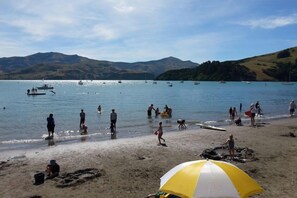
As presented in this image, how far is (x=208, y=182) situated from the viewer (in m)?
7.94

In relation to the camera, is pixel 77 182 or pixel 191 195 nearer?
pixel 191 195

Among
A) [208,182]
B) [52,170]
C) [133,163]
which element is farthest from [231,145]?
[208,182]

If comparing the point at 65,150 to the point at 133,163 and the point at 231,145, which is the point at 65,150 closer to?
the point at 133,163

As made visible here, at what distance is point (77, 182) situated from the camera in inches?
631

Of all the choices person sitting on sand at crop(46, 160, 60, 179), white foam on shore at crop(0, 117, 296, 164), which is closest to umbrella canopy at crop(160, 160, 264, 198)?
person sitting on sand at crop(46, 160, 60, 179)

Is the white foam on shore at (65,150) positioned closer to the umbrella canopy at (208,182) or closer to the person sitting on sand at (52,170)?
the person sitting on sand at (52,170)

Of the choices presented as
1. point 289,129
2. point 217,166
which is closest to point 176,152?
point 217,166

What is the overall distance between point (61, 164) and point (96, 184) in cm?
449

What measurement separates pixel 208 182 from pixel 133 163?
11.9m

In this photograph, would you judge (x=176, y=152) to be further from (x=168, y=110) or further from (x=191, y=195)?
(x=168, y=110)

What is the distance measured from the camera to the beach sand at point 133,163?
49.6 feet

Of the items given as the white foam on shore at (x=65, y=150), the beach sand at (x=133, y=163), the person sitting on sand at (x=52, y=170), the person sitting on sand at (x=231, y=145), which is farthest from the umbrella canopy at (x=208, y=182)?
the white foam on shore at (x=65, y=150)

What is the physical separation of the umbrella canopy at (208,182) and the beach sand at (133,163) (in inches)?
251

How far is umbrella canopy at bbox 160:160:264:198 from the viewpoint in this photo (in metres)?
7.83
